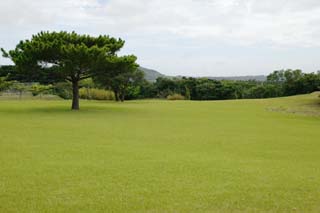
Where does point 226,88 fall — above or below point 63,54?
below

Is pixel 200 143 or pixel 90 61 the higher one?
pixel 90 61

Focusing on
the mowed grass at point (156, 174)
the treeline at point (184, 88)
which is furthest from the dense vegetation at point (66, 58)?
the treeline at point (184, 88)

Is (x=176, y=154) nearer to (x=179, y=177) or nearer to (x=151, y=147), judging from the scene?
(x=151, y=147)

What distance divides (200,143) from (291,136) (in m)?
2.83

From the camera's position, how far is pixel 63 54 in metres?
14.6

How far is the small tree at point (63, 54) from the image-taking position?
14.3 metres

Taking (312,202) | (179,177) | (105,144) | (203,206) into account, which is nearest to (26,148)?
(105,144)

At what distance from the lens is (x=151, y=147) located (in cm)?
652

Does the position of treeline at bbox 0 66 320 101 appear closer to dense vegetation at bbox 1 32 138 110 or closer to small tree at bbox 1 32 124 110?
dense vegetation at bbox 1 32 138 110

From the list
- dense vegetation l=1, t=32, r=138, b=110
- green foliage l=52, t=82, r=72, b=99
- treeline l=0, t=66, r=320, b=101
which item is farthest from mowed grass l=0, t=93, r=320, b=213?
green foliage l=52, t=82, r=72, b=99

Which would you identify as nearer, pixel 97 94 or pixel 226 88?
pixel 97 94

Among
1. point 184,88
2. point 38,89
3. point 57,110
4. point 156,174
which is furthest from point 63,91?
point 156,174

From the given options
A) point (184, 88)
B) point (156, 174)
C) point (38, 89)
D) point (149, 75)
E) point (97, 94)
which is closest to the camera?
point (156, 174)

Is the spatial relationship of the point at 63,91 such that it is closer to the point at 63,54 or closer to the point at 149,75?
the point at 63,54
